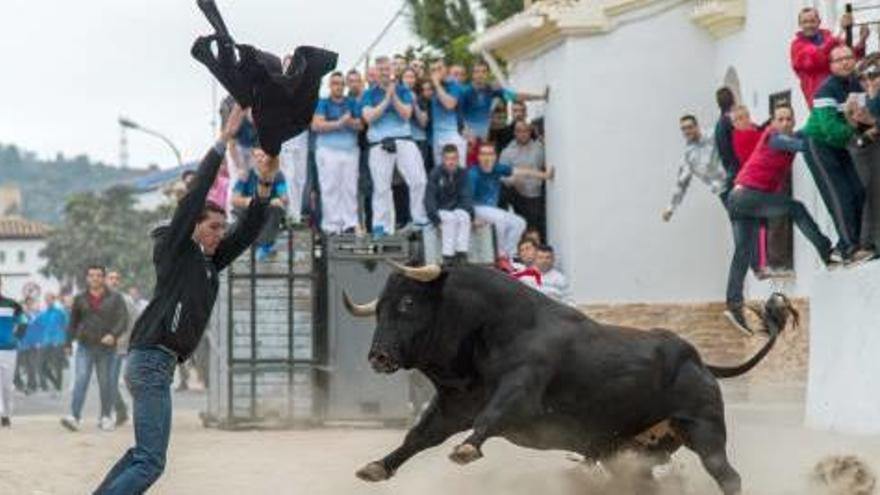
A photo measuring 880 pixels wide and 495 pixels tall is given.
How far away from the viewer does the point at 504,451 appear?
52.3 feet

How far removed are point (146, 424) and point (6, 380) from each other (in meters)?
13.0

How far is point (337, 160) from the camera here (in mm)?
22266

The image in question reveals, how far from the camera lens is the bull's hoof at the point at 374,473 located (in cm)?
1225

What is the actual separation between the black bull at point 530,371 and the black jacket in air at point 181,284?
113 centimetres

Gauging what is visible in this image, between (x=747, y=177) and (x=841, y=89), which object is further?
(x=747, y=177)

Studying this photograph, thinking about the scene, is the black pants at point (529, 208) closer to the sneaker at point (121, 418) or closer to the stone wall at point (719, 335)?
the stone wall at point (719, 335)

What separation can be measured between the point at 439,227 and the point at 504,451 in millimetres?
6911

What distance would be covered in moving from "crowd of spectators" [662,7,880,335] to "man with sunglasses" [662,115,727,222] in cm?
2

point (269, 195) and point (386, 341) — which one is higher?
point (269, 195)

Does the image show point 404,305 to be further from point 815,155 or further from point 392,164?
point 392,164

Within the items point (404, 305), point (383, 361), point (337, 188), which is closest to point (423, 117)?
point (337, 188)

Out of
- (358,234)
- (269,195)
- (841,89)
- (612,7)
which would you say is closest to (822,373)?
(841,89)

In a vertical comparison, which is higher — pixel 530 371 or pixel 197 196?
pixel 197 196

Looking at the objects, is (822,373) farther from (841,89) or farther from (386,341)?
(386,341)
